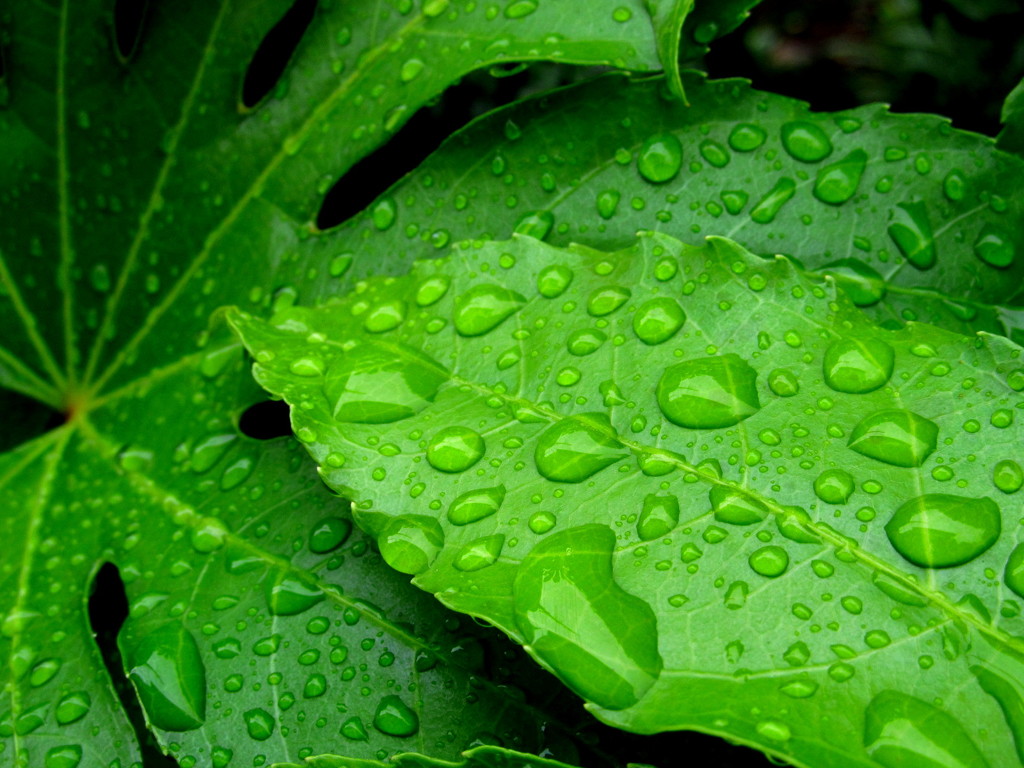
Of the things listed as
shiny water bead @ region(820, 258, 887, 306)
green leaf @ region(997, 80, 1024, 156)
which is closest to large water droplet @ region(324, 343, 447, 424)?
shiny water bead @ region(820, 258, 887, 306)

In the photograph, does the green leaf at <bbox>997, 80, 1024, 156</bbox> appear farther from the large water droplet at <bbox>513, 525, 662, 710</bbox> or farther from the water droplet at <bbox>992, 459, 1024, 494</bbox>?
the large water droplet at <bbox>513, 525, 662, 710</bbox>

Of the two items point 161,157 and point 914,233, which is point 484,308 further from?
point 161,157

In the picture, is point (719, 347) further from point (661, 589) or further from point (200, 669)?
point (200, 669)

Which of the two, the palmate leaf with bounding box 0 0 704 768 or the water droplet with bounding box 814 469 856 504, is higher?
the palmate leaf with bounding box 0 0 704 768

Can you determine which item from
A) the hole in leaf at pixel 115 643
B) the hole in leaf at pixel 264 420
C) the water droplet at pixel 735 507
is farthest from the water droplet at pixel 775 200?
the hole in leaf at pixel 115 643

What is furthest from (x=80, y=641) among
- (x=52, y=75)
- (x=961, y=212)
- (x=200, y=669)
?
(x=961, y=212)

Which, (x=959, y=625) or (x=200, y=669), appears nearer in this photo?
(x=959, y=625)
